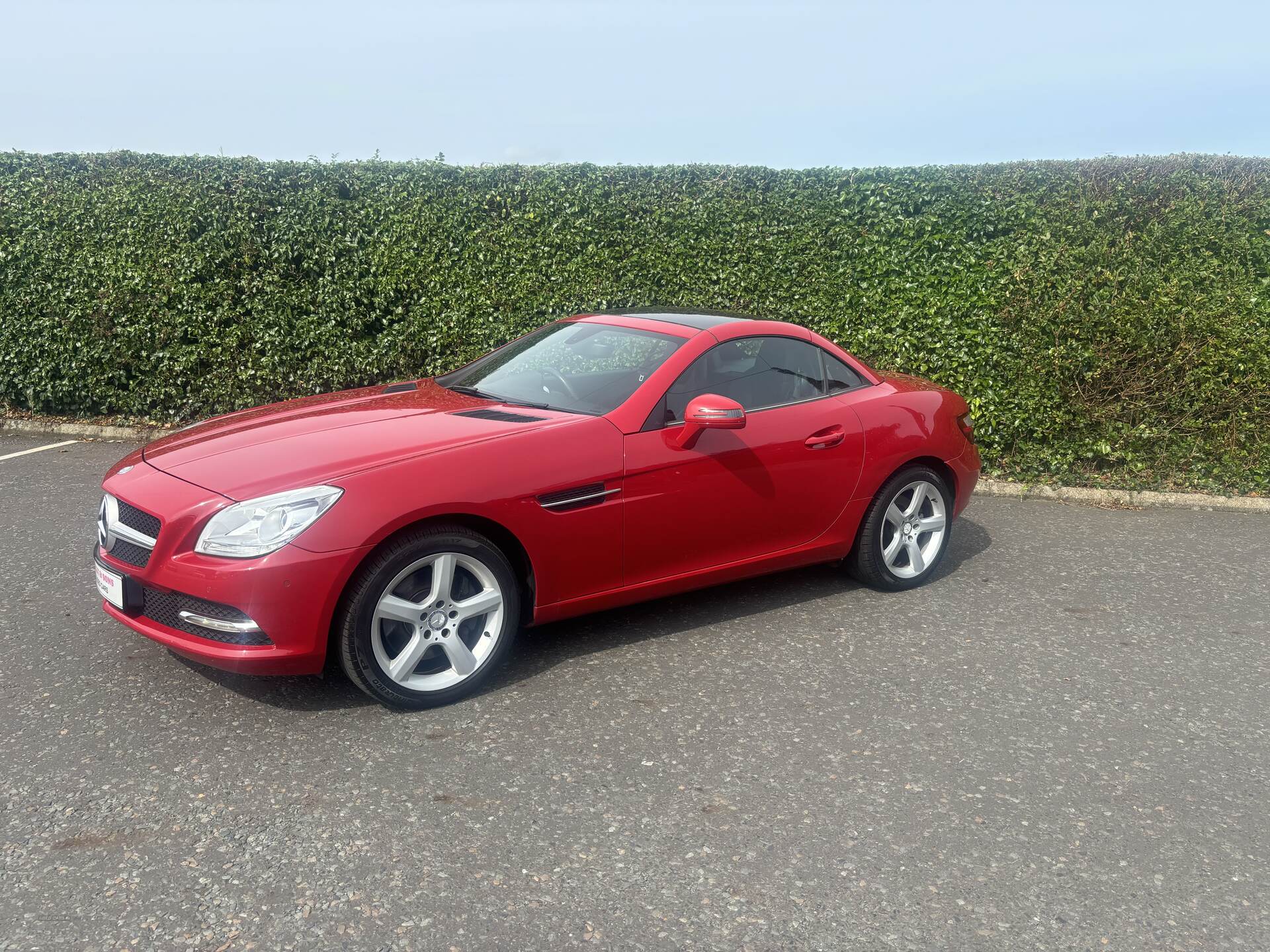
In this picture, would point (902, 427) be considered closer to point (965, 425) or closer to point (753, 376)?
point (965, 425)

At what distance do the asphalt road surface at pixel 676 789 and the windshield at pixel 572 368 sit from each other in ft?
3.55

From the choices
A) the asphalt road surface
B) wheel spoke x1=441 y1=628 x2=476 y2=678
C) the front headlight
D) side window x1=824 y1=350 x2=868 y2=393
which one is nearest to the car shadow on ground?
the asphalt road surface

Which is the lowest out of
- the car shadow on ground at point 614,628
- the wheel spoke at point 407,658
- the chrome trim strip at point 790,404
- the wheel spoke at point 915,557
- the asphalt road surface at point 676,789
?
the car shadow on ground at point 614,628

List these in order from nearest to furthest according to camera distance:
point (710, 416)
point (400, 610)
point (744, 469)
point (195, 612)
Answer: point (195, 612)
point (400, 610)
point (710, 416)
point (744, 469)

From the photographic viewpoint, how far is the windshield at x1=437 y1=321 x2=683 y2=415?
4.74m

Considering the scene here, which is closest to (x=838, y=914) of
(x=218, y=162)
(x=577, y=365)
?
(x=577, y=365)

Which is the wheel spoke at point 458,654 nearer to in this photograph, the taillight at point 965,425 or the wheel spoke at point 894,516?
the wheel spoke at point 894,516

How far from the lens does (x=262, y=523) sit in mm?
3699

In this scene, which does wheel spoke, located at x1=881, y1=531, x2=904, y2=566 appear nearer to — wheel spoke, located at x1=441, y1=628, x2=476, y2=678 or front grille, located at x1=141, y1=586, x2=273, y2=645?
wheel spoke, located at x1=441, y1=628, x2=476, y2=678

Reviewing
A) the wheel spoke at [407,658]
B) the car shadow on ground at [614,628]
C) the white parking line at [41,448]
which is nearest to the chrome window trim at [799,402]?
the car shadow on ground at [614,628]

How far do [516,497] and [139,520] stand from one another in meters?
1.38

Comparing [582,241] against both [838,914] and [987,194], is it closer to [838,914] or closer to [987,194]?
[987,194]

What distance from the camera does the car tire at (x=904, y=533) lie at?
5.46m

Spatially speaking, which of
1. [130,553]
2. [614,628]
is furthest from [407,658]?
[614,628]
